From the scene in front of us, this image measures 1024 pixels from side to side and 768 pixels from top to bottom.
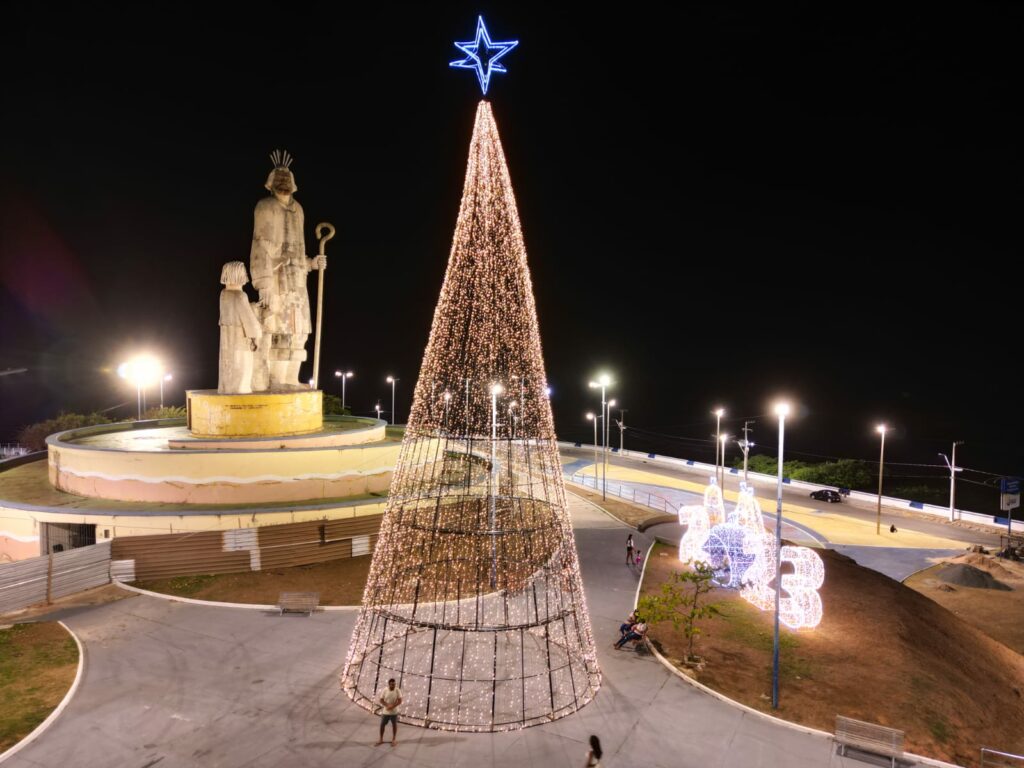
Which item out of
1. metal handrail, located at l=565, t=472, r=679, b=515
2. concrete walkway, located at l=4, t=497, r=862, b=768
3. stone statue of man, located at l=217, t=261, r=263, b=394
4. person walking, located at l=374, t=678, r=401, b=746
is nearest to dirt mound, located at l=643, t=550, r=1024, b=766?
concrete walkway, located at l=4, t=497, r=862, b=768

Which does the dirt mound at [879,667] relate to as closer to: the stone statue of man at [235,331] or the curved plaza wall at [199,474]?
the curved plaza wall at [199,474]

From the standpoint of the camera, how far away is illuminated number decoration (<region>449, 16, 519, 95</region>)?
12.6m

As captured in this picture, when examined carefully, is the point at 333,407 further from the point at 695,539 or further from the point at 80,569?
the point at 695,539

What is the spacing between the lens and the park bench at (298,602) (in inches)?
660

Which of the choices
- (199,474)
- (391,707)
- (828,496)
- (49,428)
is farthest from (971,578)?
(49,428)

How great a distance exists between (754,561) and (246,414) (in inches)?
829

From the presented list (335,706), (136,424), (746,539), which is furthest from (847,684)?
(136,424)

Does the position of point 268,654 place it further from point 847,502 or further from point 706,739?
point 847,502

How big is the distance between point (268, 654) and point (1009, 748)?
17.0 meters

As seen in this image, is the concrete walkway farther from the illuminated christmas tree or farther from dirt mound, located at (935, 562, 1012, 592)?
dirt mound, located at (935, 562, 1012, 592)

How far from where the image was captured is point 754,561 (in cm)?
1925

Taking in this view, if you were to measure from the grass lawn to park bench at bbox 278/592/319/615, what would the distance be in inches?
187

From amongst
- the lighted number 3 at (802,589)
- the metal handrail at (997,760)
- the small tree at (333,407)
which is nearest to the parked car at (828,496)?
the lighted number 3 at (802,589)

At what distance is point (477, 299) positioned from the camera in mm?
14898
